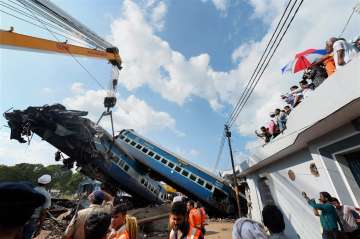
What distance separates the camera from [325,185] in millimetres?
5184

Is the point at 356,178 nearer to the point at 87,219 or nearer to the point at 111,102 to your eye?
the point at 87,219

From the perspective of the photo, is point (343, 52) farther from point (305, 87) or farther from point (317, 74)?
point (305, 87)

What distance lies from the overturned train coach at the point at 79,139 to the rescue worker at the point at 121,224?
25.1 ft

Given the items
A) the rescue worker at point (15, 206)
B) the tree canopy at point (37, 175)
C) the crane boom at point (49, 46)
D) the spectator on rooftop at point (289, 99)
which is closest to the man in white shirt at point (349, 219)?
the spectator on rooftop at point (289, 99)

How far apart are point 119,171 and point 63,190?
2125 inches

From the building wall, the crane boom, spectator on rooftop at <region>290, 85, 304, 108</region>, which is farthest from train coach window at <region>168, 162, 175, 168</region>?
spectator on rooftop at <region>290, 85, 304, 108</region>

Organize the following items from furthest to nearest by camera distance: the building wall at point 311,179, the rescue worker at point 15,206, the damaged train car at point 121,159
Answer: the damaged train car at point 121,159
the building wall at point 311,179
the rescue worker at point 15,206

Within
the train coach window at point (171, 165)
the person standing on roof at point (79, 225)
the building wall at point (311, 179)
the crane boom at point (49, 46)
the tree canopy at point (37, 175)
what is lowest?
the person standing on roof at point (79, 225)

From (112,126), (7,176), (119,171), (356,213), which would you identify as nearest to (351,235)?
(356,213)

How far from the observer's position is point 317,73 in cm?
562

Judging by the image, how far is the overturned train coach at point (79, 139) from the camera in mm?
8422

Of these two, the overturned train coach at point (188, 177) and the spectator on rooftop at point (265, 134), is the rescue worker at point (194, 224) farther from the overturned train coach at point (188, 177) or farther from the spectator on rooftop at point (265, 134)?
the overturned train coach at point (188, 177)

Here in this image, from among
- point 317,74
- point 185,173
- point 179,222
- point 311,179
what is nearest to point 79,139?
point 179,222

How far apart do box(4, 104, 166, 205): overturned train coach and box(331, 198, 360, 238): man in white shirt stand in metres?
9.84
